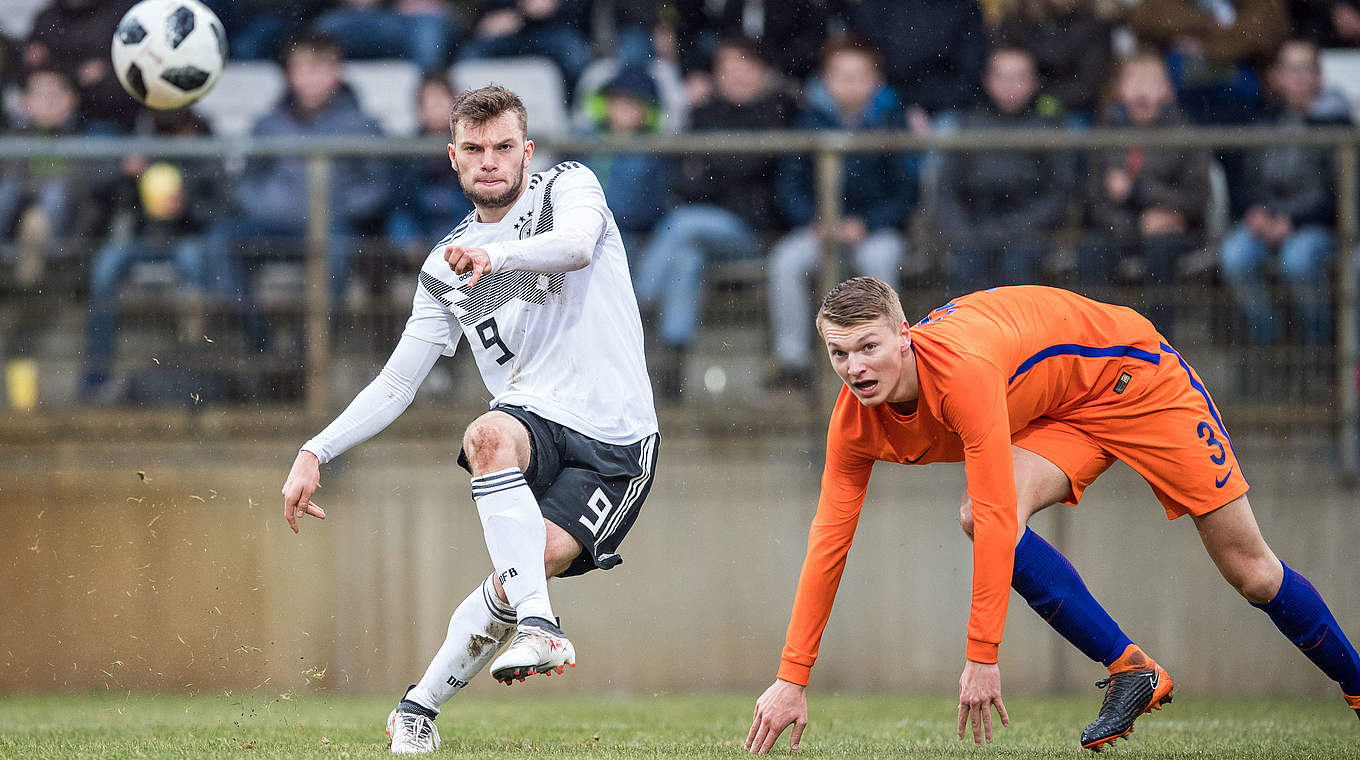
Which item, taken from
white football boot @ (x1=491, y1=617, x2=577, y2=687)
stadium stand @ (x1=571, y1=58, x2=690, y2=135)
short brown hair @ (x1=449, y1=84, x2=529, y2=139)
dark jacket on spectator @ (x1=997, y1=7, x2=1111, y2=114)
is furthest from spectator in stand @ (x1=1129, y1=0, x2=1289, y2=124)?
white football boot @ (x1=491, y1=617, x2=577, y2=687)

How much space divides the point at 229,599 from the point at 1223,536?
5.30 metres

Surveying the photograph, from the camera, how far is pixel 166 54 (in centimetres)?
666

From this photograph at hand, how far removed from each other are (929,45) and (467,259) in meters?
5.46

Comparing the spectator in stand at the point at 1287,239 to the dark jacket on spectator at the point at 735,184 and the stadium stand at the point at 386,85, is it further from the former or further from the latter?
the stadium stand at the point at 386,85

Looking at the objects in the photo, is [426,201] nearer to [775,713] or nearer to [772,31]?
[772,31]

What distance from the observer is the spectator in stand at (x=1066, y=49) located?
9000mm

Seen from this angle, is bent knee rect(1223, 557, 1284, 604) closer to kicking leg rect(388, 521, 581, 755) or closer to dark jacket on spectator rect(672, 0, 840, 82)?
kicking leg rect(388, 521, 581, 755)

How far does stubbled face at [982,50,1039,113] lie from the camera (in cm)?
886

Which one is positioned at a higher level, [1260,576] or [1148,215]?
[1148,215]

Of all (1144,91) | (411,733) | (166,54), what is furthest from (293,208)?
(1144,91)

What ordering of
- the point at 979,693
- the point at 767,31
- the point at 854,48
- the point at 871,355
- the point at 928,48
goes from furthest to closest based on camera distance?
the point at 767,31, the point at 928,48, the point at 854,48, the point at 871,355, the point at 979,693

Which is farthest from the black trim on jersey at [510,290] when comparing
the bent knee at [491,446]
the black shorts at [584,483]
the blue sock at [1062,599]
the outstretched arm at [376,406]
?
the blue sock at [1062,599]

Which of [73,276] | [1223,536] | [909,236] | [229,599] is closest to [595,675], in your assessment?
[229,599]

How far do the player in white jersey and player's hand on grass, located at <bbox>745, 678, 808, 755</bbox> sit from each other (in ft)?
2.37
